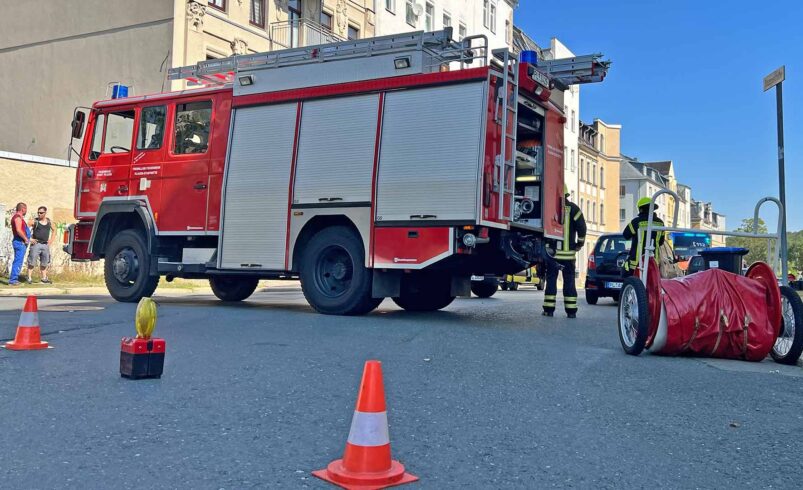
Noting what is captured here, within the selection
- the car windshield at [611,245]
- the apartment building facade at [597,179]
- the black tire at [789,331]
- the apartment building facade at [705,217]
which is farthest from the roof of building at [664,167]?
the black tire at [789,331]

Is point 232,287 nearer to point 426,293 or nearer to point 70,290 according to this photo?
point 426,293

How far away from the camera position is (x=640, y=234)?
769 centimetres

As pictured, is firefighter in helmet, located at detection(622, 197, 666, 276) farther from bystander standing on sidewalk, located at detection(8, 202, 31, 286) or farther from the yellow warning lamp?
bystander standing on sidewalk, located at detection(8, 202, 31, 286)

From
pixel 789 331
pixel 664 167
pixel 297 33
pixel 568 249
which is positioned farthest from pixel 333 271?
pixel 664 167

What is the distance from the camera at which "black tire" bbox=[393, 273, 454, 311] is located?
1100 cm

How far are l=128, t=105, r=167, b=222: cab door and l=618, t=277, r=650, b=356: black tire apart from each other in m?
6.98

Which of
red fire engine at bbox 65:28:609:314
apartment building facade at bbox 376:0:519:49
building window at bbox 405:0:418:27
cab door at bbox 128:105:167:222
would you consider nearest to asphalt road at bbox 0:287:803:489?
red fire engine at bbox 65:28:609:314

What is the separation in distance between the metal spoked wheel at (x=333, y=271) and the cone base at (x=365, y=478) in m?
6.59

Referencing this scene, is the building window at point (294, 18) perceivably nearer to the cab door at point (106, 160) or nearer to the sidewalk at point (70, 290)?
the sidewalk at point (70, 290)

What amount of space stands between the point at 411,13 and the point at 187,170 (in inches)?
1110

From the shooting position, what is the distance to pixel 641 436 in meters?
4.02

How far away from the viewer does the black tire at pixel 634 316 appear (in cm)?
668

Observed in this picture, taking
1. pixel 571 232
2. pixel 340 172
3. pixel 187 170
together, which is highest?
pixel 187 170

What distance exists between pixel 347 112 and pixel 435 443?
21.7ft
